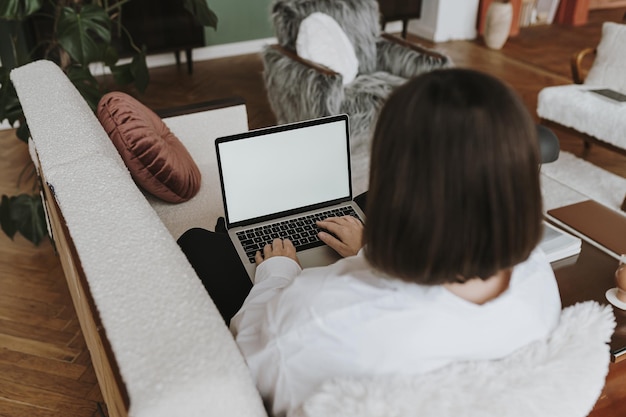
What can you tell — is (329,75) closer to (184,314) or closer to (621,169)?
(621,169)

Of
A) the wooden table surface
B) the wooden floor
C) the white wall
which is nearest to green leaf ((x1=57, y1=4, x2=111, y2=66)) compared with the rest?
the wooden floor

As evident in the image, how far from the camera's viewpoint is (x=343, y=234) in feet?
4.28

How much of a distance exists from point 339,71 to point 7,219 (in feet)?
5.62

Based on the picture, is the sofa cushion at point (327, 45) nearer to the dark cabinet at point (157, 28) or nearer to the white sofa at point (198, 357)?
the dark cabinet at point (157, 28)

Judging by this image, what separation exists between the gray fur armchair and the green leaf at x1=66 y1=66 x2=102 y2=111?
3.29 feet

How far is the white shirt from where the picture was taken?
73 centimetres

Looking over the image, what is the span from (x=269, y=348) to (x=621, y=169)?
280 cm

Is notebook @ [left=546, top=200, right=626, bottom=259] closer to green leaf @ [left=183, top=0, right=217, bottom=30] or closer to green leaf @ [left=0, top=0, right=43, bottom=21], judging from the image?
green leaf @ [left=183, top=0, right=217, bottom=30]

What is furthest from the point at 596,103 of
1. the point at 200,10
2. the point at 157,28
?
the point at 157,28

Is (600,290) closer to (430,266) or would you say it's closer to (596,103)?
(430,266)

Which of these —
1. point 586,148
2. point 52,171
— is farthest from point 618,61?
point 52,171

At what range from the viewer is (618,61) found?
10.2 feet

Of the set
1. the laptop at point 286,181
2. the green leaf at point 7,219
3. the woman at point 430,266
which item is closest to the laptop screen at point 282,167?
the laptop at point 286,181

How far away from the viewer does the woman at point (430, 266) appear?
64 centimetres
